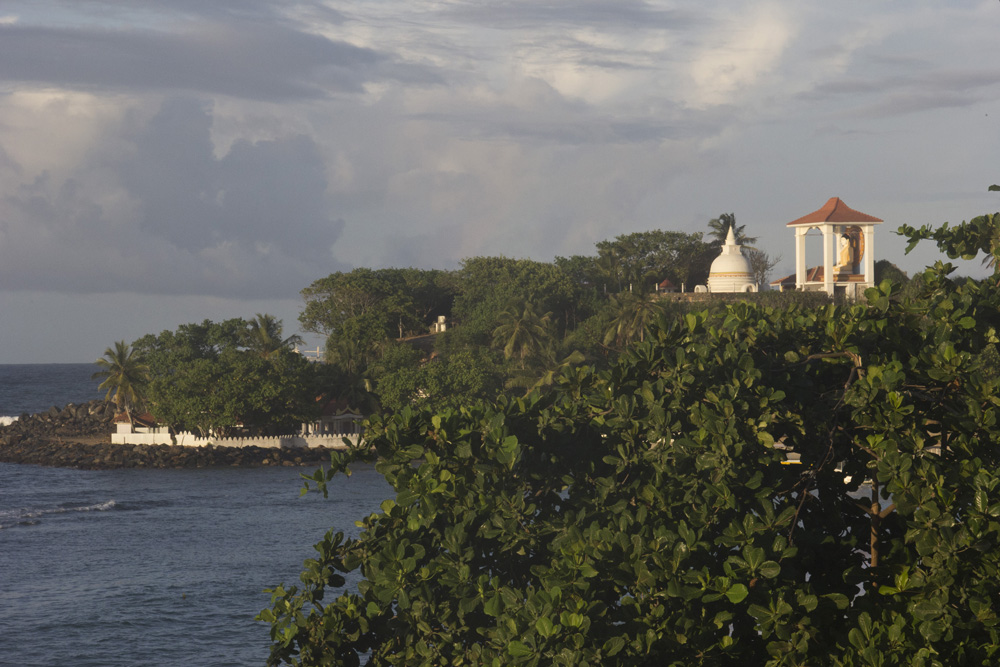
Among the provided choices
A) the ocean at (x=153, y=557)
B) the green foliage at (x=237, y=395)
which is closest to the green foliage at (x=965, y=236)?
the ocean at (x=153, y=557)

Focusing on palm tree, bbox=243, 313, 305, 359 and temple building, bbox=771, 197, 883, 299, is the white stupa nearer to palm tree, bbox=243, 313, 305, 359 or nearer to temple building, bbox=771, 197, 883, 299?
temple building, bbox=771, 197, 883, 299

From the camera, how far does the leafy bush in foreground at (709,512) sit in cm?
698

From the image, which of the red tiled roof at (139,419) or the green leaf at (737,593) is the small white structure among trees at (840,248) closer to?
the red tiled roof at (139,419)

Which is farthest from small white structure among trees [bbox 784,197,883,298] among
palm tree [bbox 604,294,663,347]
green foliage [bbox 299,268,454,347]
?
green foliage [bbox 299,268,454,347]

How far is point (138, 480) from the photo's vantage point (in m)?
52.9

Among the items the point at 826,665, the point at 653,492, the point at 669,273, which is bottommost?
the point at 826,665

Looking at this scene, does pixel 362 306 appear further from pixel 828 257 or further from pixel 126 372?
pixel 828 257

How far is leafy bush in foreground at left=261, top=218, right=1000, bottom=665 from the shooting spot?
22.9 feet

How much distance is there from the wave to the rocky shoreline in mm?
12004

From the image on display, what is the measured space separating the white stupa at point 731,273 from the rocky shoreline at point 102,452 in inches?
1139

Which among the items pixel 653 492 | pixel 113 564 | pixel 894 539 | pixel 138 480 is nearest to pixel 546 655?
pixel 653 492

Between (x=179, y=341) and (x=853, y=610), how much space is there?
7180 centimetres

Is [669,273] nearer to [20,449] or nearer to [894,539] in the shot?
[20,449]

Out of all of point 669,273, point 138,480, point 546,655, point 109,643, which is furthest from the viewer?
point 669,273
